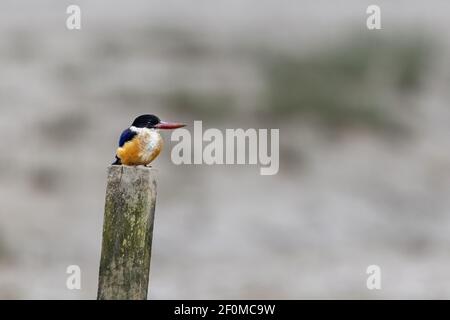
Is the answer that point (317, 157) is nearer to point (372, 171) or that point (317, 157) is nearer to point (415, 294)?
point (372, 171)

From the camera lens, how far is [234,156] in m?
19.1

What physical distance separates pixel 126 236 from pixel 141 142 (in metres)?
0.70

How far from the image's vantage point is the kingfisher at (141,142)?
297 inches

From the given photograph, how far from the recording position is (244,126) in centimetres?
2127

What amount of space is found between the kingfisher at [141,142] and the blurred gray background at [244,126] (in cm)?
745
